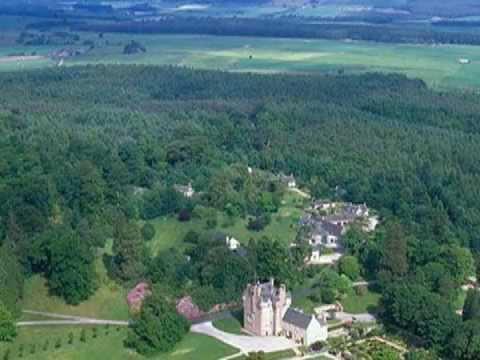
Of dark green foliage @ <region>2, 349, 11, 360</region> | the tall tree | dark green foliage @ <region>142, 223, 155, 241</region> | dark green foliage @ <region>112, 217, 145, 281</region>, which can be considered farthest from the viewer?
dark green foliage @ <region>142, 223, 155, 241</region>

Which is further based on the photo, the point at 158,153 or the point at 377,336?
the point at 158,153

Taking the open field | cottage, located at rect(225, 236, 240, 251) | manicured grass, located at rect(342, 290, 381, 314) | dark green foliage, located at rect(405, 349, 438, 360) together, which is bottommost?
manicured grass, located at rect(342, 290, 381, 314)

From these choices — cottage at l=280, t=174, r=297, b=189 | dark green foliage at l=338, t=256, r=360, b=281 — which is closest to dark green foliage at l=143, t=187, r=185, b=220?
cottage at l=280, t=174, r=297, b=189

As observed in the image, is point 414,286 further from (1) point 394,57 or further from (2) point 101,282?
(1) point 394,57

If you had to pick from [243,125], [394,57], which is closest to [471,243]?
[243,125]

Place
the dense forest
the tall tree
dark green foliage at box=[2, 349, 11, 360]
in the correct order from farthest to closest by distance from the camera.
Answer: the tall tree, the dense forest, dark green foliage at box=[2, 349, 11, 360]

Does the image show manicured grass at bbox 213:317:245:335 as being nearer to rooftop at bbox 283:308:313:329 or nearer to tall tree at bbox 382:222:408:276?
rooftop at bbox 283:308:313:329

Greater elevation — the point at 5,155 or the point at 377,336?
the point at 5,155

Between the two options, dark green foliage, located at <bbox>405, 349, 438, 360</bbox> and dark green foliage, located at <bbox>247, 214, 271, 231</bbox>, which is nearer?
dark green foliage, located at <bbox>405, 349, 438, 360</bbox>
